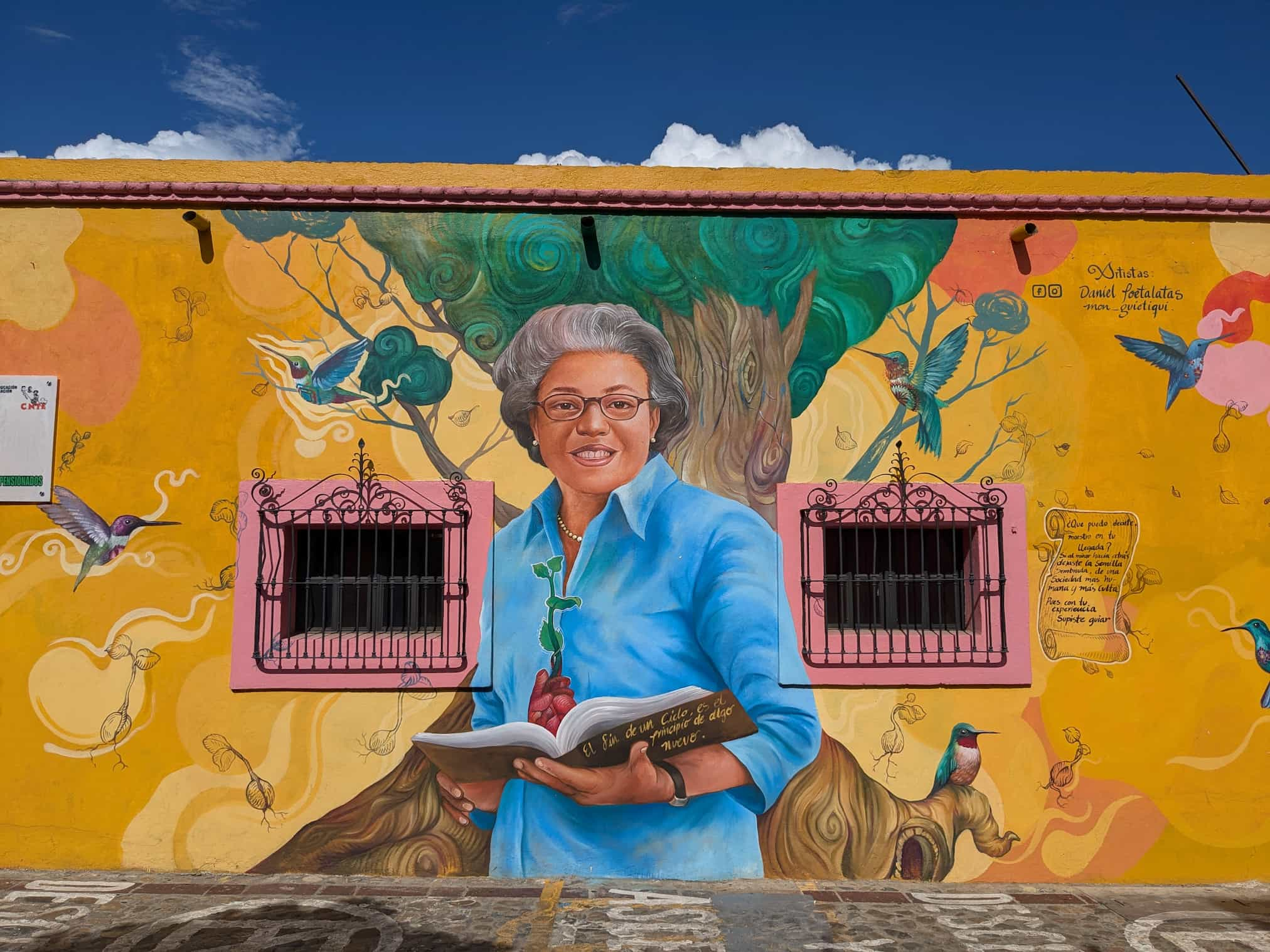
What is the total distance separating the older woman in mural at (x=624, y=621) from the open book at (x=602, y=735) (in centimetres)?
6

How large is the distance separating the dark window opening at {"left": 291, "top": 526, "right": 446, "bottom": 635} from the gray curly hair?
97 centimetres

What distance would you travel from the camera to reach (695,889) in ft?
18.5

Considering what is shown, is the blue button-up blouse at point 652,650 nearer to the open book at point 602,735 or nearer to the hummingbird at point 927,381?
the open book at point 602,735

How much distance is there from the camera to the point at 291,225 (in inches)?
241

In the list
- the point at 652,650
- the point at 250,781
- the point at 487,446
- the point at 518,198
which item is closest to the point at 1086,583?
the point at 652,650

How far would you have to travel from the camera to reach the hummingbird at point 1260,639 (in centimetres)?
602

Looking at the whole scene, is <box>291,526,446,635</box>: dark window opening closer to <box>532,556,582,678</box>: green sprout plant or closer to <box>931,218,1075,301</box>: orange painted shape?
<box>532,556,582,678</box>: green sprout plant

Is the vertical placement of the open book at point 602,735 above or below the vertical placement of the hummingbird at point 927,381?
below

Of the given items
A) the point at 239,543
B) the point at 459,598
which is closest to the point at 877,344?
the point at 459,598

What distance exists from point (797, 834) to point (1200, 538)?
3235mm

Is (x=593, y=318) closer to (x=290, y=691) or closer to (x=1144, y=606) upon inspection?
(x=290, y=691)

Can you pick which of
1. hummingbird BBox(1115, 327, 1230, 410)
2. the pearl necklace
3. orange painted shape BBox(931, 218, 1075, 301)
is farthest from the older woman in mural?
hummingbird BBox(1115, 327, 1230, 410)

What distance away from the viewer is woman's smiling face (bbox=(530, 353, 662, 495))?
19.7ft

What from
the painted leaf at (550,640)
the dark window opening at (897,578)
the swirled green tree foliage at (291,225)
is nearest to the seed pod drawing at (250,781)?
the painted leaf at (550,640)
